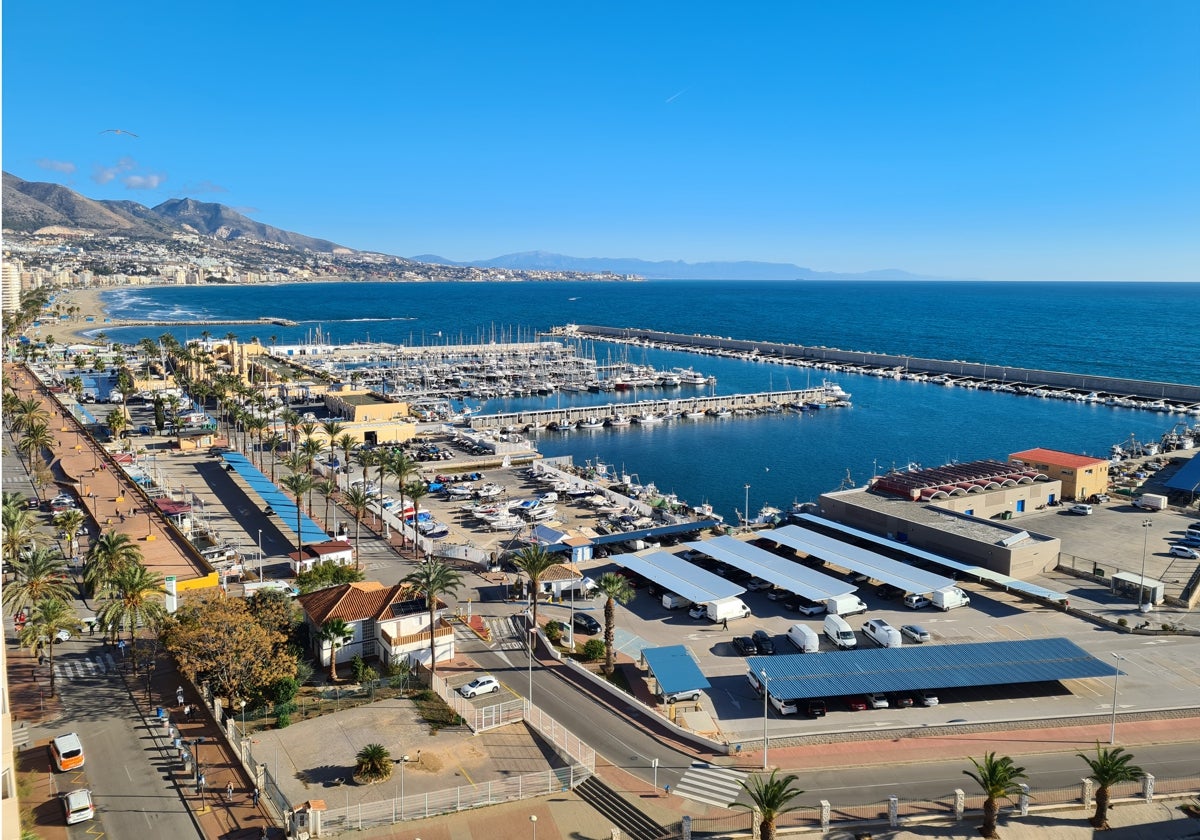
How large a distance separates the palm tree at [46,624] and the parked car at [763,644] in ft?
82.1

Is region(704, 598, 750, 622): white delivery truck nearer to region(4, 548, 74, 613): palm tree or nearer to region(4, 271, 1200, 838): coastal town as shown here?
region(4, 271, 1200, 838): coastal town

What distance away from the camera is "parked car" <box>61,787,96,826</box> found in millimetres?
21719

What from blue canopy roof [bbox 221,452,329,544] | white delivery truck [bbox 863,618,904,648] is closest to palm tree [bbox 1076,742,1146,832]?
white delivery truck [bbox 863,618,904,648]

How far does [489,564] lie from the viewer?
147 feet

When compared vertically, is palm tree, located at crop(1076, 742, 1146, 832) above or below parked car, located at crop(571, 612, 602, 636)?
above

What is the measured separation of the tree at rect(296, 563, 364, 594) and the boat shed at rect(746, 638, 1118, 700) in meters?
17.9

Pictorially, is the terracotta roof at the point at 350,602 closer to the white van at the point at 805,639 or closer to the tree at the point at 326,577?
the tree at the point at 326,577

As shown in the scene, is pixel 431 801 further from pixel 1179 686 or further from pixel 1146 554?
pixel 1146 554

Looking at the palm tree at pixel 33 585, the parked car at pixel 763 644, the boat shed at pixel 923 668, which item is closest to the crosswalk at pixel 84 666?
the palm tree at pixel 33 585

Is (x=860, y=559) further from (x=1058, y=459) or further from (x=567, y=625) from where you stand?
(x=1058, y=459)

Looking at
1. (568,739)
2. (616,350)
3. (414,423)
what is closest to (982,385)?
(616,350)

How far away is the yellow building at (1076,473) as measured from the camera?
55.8 meters

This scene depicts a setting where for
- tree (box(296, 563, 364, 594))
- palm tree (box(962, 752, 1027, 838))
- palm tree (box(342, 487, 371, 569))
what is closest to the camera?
palm tree (box(962, 752, 1027, 838))

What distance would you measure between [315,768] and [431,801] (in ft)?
14.1
